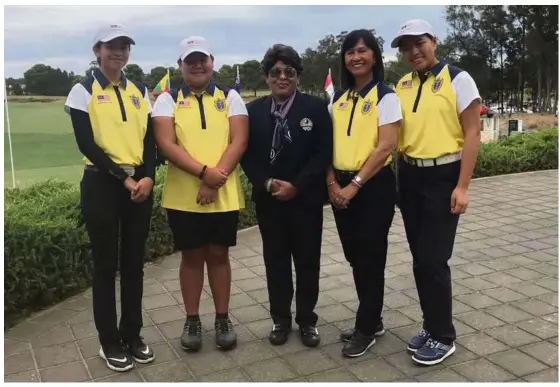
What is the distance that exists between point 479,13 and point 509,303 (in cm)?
3366

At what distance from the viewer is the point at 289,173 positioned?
3111 mm

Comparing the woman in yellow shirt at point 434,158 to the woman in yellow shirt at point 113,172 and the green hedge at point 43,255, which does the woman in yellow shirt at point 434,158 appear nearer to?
the woman in yellow shirt at point 113,172

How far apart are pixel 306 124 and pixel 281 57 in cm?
39

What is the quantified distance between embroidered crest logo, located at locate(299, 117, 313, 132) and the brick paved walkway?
1252 mm

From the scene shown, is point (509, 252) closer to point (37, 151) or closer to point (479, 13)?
point (37, 151)

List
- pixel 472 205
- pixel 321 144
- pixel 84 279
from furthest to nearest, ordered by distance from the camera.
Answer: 1. pixel 472 205
2. pixel 84 279
3. pixel 321 144

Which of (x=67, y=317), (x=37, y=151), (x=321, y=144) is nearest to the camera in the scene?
(x=321, y=144)

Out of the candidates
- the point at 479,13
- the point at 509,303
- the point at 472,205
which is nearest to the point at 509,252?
the point at 509,303

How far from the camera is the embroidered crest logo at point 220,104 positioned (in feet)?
10.1

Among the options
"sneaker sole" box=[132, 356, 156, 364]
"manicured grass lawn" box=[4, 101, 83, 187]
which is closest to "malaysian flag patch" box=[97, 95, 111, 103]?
"sneaker sole" box=[132, 356, 156, 364]

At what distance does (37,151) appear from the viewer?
1148 cm

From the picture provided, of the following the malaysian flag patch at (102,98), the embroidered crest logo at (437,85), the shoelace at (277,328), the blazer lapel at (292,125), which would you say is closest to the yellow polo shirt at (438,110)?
the embroidered crest logo at (437,85)

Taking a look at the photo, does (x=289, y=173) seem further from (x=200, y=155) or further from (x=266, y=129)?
(x=200, y=155)

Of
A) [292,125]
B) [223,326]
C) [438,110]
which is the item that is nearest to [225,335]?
[223,326]
